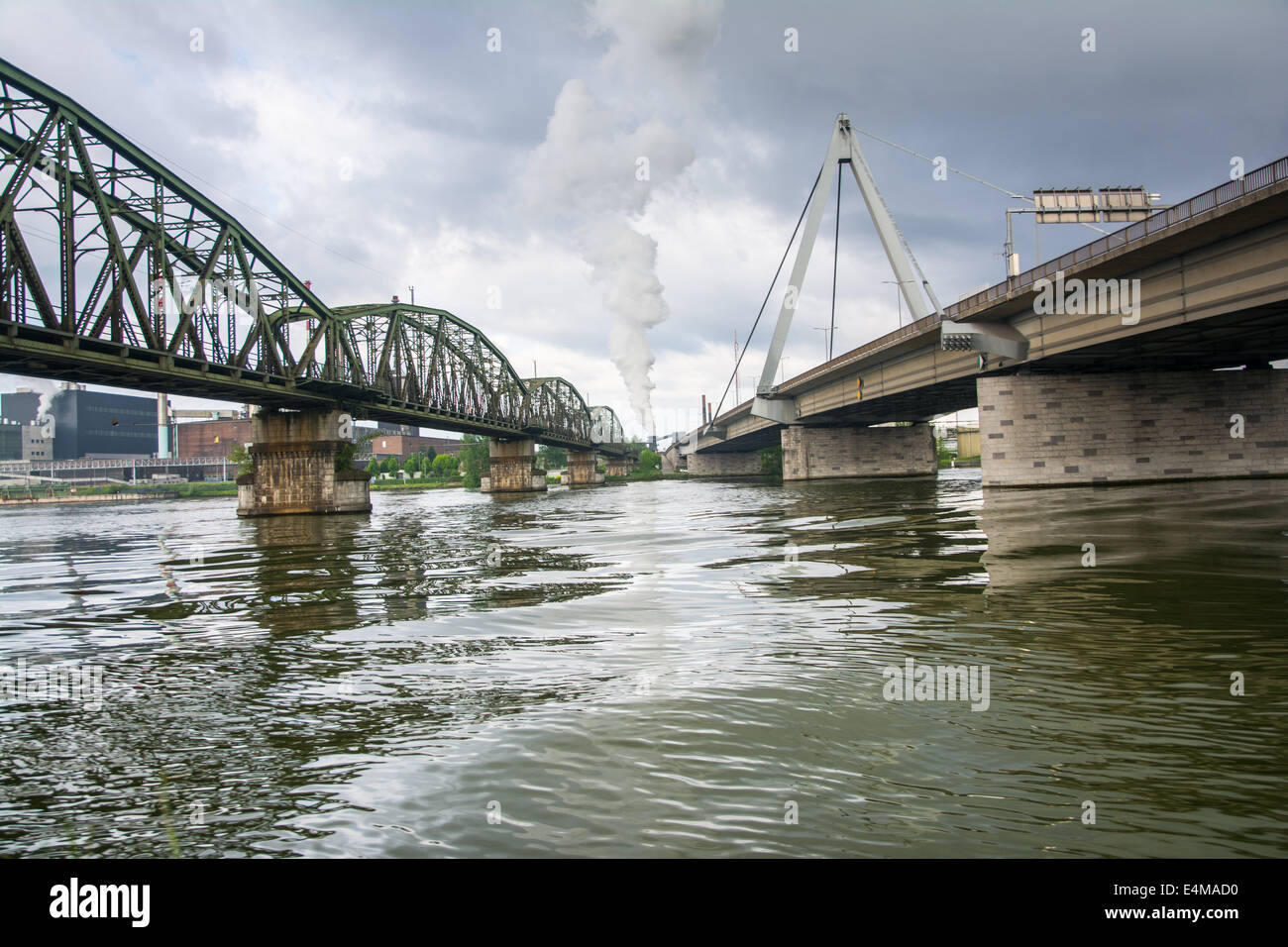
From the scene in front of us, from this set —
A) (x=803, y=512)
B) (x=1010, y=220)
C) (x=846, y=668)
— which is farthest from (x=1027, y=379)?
(x=846, y=668)

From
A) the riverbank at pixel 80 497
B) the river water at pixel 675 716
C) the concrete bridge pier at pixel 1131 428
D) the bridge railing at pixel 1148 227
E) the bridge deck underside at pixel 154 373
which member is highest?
the bridge railing at pixel 1148 227

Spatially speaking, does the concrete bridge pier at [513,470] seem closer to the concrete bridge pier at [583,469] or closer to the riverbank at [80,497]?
the concrete bridge pier at [583,469]

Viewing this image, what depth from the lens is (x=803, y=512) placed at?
36.0 meters

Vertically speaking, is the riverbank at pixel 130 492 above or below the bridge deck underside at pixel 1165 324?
below

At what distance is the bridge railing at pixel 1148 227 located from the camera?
87.1 ft

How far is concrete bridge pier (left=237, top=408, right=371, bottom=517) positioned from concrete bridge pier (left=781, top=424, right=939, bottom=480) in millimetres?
51747

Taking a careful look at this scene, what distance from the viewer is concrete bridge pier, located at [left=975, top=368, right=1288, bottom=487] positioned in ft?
146

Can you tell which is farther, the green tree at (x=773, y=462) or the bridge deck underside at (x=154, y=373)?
the green tree at (x=773, y=462)

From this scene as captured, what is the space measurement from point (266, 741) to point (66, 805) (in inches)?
55.5

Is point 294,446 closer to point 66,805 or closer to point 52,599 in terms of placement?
point 52,599

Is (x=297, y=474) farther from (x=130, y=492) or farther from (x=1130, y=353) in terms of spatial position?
(x=130, y=492)

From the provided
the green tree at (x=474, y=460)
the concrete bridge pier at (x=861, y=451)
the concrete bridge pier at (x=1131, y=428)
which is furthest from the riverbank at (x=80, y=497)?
the concrete bridge pier at (x=1131, y=428)

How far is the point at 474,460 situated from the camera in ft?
538

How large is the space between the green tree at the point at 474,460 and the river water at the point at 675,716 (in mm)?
142678
